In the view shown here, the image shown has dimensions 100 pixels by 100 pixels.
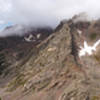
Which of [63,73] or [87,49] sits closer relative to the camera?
[63,73]

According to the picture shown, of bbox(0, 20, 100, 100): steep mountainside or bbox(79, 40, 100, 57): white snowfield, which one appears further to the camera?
bbox(79, 40, 100, 57): white snowfield

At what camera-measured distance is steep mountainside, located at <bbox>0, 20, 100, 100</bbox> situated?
89.6 meters

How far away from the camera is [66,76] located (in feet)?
334

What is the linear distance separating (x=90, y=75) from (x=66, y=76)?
11.6 metres

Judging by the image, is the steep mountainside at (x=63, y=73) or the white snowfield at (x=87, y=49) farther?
the white snowfield at (x=87, y=49)

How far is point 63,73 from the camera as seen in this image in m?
104

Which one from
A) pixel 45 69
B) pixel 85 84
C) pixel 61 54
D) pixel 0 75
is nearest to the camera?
pixel 85 84

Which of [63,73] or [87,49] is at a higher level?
[87,49]

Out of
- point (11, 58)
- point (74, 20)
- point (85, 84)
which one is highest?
point (11, 58)

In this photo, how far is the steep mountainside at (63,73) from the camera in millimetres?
89613

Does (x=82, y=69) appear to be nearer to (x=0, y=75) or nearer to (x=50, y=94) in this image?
(x=50, y=94)

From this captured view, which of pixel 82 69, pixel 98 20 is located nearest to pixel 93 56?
pixel 82 69

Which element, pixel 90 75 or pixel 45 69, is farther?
pixel 45 69

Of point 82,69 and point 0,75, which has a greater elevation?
point 0,75
